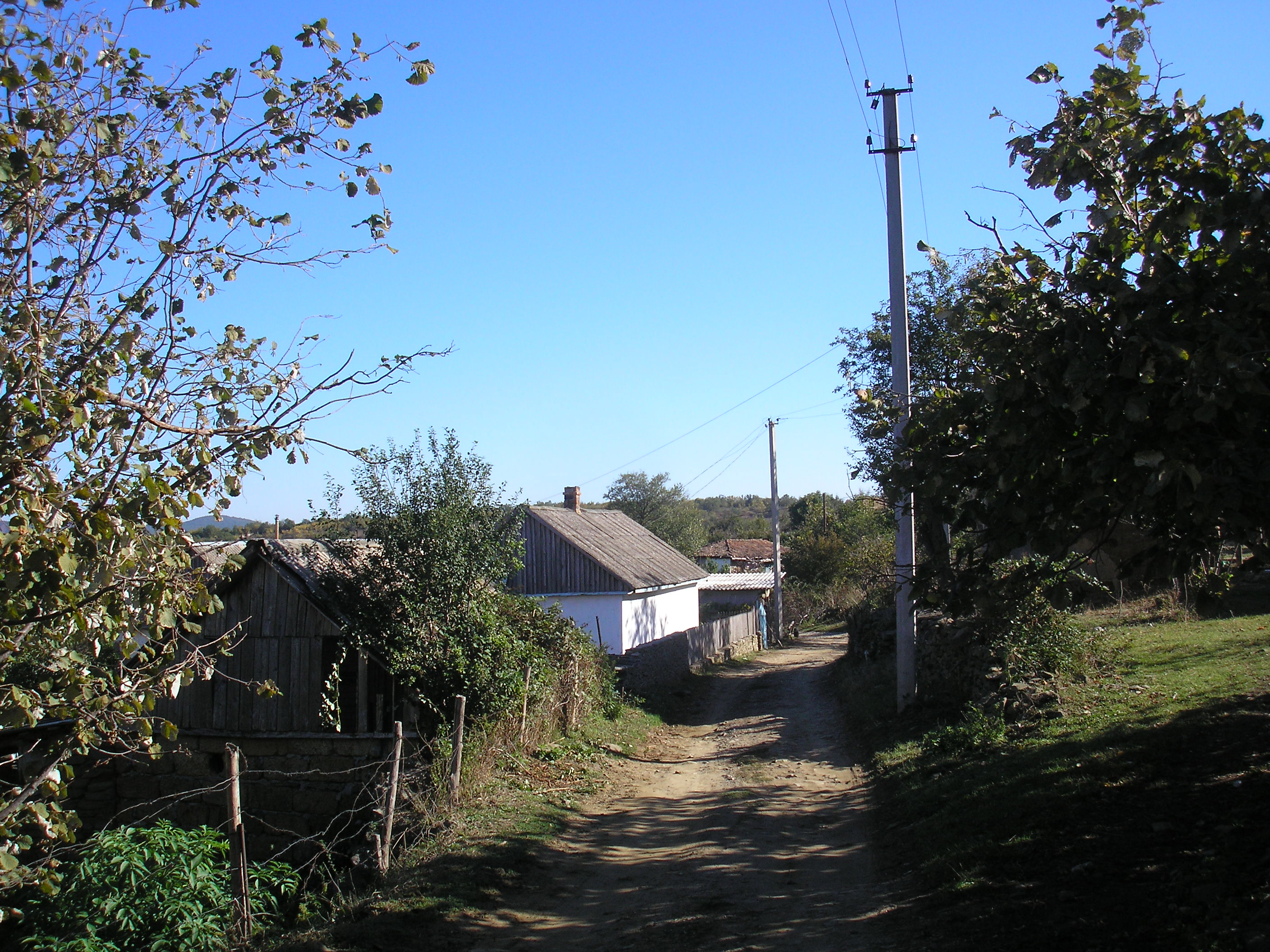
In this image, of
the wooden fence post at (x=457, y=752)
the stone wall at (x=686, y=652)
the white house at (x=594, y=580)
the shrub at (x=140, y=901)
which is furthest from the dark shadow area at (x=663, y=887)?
the white house at (x=594, y=580)

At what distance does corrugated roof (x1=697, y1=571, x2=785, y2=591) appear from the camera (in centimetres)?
4491

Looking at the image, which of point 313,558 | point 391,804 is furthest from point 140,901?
point 313,558

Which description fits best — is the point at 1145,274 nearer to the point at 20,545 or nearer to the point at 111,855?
the point at 20,545

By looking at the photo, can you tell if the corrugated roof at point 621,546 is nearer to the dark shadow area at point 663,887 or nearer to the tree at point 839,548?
the tree at point 839,548

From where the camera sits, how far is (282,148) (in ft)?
17.5

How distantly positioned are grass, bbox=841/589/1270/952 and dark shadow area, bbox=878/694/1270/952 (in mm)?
16

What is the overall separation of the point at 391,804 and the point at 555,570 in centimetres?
1955

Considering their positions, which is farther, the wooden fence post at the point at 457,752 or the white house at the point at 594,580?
the white house at the point at 594,580

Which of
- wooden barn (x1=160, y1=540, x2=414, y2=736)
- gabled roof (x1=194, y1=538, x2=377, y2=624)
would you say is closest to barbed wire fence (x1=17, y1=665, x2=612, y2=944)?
wooden barn (x1=160, y1=540, x2=414, y2=736)

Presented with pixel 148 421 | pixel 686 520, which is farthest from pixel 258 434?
pixel 686 520

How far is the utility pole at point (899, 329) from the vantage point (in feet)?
46.7

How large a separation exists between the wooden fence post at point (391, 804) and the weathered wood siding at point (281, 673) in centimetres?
353

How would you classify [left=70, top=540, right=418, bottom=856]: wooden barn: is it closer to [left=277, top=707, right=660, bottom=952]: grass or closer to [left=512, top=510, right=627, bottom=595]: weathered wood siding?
[left=277, top=707, right=660, bottom=952]: grass

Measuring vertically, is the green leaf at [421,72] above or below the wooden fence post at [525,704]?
above
